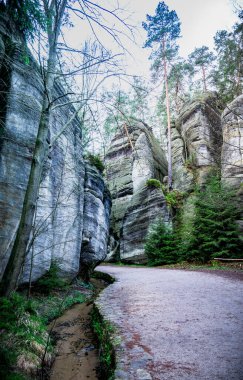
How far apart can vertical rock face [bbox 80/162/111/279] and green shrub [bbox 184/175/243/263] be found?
5711 millimetres

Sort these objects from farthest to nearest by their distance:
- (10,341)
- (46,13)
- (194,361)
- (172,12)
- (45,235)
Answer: (172,12), (45,235), (46,13), (10,341), (194,361)

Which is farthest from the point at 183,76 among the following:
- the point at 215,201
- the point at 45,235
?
the point at 45,235

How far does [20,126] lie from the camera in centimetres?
696

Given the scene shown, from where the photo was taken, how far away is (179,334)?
10.8 feet

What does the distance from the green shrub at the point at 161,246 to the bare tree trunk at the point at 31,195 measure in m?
12.7

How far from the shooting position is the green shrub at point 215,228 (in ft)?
42.2

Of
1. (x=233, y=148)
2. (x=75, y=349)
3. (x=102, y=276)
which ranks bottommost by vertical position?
(x=75, y=349)

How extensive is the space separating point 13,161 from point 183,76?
2482 centimetres

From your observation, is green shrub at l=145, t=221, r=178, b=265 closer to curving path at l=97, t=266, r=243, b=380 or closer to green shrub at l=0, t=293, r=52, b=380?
curving path at l=97, t=266, r=243, b=380

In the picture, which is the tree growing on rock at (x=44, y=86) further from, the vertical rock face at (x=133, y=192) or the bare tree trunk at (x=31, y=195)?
the vertical rock face at (x=133, y=192)

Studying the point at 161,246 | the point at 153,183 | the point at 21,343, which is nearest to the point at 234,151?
the point at 153,183

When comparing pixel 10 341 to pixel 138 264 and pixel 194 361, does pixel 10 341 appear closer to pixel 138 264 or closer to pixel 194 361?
pixel 194 361

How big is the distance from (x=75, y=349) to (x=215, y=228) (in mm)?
11271

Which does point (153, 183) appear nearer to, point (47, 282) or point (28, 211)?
point (47, 282)
